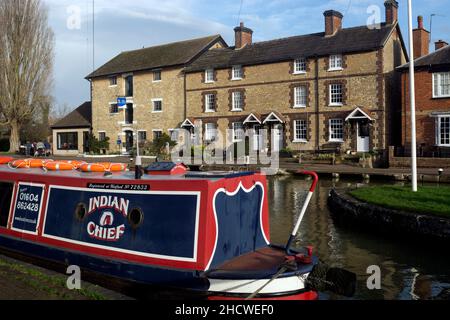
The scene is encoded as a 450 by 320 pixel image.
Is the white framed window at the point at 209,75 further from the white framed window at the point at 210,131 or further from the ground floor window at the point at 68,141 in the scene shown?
the ground floor window at the point at 68,141

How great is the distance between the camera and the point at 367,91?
28.8 metres

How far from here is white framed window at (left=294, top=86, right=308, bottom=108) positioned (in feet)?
103

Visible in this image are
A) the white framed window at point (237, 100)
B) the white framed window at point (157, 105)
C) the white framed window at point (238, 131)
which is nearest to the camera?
the white framed window at point (238, 131)

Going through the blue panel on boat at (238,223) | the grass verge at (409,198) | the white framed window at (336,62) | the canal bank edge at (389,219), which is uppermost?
the white framed window at (336,62)

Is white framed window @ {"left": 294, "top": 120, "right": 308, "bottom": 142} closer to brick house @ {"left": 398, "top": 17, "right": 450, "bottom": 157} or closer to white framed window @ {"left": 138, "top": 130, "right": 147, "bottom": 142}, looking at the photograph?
brick house @ {"left": 398, "top": 17, "right": 450, "bottom": 157}

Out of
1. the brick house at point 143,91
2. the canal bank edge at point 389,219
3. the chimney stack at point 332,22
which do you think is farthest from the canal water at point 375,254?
the brick house at point 143,91

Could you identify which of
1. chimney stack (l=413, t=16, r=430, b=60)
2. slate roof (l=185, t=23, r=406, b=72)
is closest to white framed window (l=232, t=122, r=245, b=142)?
slate roof (l=185, t=23, r=406, b=72)

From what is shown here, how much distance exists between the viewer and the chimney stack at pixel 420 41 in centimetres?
2905

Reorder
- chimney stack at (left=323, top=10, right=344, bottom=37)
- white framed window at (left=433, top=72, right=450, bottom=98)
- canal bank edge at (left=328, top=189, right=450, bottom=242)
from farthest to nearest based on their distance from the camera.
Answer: chimney stack at (left=323, top=10, right=344, bottom=37), white framed window at (left=433, top=72, right=450, bottom=98), canal bank edge at (left=328, top=189, right=450, bottom=242)

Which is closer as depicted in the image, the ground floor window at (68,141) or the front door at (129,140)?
the front door at (129,140)

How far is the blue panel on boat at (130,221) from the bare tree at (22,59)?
37.2 metres

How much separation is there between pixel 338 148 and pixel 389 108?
390 centimetres

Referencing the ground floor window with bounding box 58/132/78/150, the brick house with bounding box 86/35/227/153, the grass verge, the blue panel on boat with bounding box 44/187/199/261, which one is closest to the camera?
the blue panel on boat with bounding box 44/187/199/261
